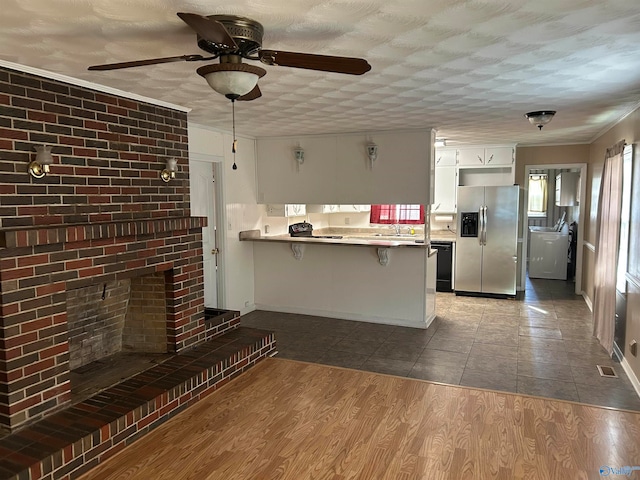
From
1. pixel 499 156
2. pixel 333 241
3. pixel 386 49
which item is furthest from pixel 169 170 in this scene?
pixel 499 156

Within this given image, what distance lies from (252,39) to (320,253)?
12.7 feet

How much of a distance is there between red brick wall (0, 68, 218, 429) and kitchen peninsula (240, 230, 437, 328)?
209cm

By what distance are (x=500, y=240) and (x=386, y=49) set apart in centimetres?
498

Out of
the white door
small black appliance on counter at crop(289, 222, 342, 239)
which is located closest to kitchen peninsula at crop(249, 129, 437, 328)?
small black appliance on counter at crop(289, 222, 342, 239)

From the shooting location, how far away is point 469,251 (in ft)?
22.6

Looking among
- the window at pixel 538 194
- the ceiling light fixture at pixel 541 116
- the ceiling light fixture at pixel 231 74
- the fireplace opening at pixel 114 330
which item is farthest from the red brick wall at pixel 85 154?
the window at pixel 538 194

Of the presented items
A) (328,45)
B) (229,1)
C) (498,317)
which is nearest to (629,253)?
(498,317)

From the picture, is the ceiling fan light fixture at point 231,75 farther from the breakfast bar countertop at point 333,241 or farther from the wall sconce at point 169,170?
the breakfast bar countertop at point 333,241

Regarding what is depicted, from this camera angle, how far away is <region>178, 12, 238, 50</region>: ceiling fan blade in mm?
1535

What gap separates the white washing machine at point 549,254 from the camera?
8.09 metres

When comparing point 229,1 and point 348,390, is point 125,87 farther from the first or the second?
point 348,390

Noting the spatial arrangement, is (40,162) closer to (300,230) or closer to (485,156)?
(300,230)

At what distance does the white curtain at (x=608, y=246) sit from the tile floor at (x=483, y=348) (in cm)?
24

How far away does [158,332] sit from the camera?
3.83m
